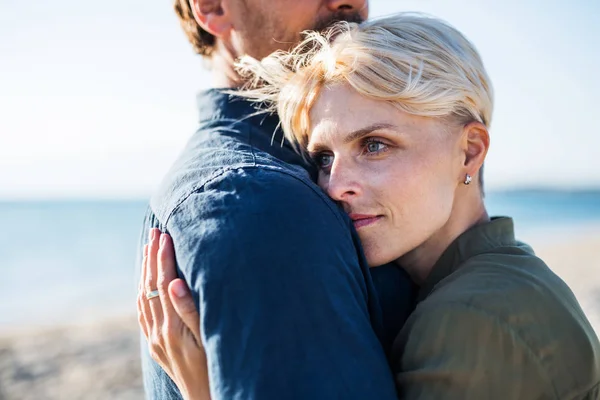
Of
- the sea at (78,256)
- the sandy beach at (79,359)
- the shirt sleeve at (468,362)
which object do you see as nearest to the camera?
the shirt sleeve at (468,362)

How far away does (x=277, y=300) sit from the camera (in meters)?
1.39

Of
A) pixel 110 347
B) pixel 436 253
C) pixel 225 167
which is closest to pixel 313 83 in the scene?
pixel 225 167

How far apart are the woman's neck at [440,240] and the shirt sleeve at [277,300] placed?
2.49 ft

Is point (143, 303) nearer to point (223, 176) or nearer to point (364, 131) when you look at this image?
point (223, 176)

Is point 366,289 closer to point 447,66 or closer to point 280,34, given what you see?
point 447,66

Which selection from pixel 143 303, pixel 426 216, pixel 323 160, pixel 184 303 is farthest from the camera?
pixel 323 160

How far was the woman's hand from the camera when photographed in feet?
5.18

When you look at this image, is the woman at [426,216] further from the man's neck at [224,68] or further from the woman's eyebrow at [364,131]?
the man's neck at [224,68]

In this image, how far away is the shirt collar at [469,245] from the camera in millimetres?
2123

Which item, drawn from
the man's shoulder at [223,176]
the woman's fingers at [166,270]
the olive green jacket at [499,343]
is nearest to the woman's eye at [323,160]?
the man's shoulder at [223,176]

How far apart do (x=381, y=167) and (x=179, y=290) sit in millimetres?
761

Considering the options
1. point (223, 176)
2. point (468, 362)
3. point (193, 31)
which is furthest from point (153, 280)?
point (193, 31)

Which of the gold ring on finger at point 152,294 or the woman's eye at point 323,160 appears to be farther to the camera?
the woman's eye at point 323,160

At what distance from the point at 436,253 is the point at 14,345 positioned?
35.0 ft
